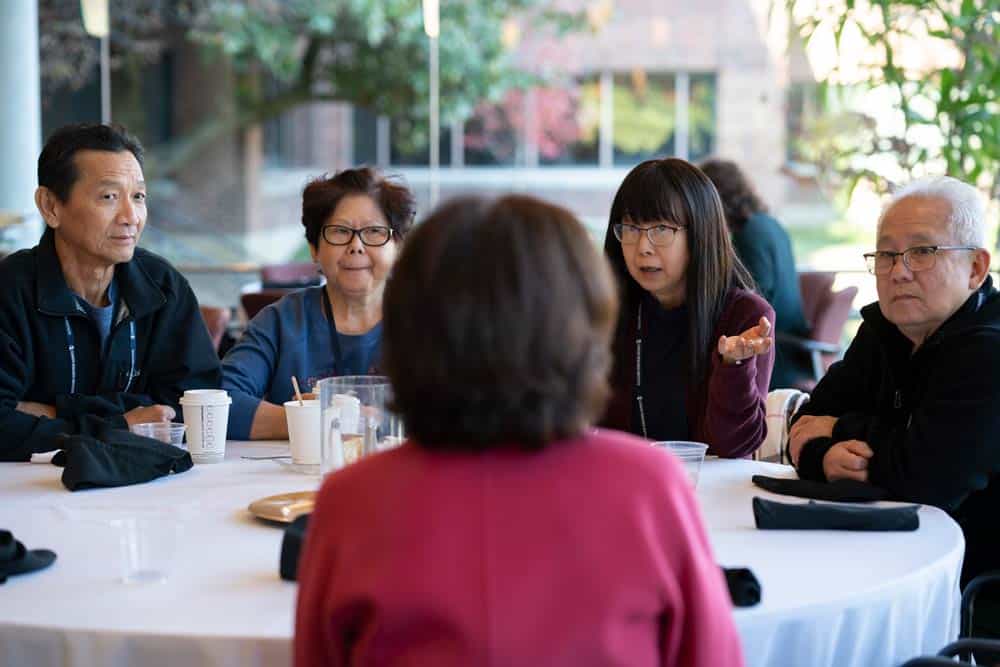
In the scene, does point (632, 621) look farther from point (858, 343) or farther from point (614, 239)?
point (614, 239)

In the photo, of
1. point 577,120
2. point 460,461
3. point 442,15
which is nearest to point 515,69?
point 442,15

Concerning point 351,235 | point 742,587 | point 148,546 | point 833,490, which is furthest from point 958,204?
point 148,546

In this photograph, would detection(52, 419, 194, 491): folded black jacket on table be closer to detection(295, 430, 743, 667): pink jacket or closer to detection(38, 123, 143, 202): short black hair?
detection(38, 123, 143, 202): short black hair

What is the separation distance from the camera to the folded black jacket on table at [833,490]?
7.24ft

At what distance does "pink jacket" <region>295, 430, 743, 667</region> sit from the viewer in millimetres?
1141

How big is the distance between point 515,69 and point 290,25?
1.97m

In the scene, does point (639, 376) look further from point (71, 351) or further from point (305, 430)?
point (71, 351)

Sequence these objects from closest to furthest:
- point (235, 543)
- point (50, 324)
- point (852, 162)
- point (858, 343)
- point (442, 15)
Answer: point (235, 543) → point (858, 343) → point (50, 324) → point (852, 162) → point (442, 15)

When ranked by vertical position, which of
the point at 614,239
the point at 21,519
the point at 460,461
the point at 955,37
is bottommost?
the point at 21,519

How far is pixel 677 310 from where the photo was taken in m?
2.88

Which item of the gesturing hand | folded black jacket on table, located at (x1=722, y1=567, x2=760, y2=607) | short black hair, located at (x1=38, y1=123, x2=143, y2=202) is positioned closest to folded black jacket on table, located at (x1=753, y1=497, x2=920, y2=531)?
folded black jacket on table, located at (x1=722, y1=567, x2=760, y2=607)

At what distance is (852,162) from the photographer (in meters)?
6.04

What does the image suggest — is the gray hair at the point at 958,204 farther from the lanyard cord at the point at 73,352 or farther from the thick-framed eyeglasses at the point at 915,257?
the lanyard cord at the point at 73,352

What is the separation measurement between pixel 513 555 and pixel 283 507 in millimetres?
934
